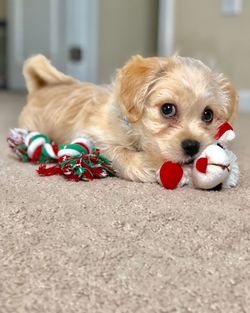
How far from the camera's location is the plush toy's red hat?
134 cm

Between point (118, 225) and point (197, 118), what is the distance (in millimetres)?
476

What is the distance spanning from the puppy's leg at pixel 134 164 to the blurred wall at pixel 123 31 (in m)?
2.36

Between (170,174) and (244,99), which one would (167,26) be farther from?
(170,174)

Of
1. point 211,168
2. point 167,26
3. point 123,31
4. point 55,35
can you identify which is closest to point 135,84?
point 211,168

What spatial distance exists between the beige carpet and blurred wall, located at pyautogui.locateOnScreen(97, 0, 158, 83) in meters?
2.60

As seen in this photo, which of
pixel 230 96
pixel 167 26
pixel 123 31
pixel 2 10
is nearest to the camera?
pixel 230 96

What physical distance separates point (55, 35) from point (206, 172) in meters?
3.23

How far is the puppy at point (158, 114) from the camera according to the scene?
1.28m

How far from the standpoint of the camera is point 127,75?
1351mm

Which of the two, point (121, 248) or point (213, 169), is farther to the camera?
point (213, 169)

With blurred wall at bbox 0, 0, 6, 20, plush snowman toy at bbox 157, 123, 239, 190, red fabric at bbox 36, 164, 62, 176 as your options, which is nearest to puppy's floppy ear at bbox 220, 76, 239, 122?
plush snowman toy at bbox 157, 123, 239, 190

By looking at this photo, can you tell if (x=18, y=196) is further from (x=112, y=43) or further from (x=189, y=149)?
(x=112, y=43)

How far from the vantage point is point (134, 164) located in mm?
1317

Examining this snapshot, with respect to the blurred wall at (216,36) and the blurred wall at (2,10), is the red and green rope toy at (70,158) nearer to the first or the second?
the blurred wall at (216,36)
